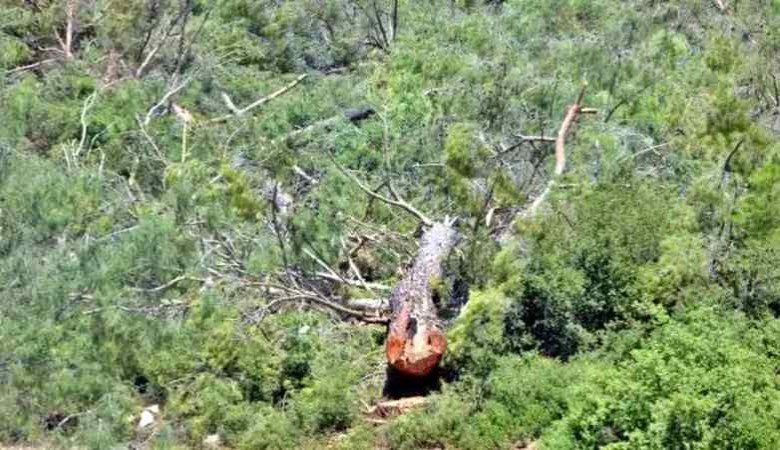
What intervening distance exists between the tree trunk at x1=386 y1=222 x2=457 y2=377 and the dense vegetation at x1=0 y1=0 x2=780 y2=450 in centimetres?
11

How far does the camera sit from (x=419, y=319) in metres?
8.94

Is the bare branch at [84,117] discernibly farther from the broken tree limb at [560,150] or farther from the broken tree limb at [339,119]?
the broken tree limb at [560,150]

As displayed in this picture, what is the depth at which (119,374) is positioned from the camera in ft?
29.3

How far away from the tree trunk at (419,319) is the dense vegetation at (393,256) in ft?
0.36

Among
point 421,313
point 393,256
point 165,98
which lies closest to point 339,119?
point 165,98

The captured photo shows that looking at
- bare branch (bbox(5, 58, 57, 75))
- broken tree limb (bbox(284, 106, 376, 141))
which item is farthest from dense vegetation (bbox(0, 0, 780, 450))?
bare branch (bbox(5, 58, 57, 75))

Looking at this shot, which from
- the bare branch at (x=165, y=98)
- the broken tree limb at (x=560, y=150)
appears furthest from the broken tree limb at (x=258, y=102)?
the broken tree limb at (x=560, y=150)

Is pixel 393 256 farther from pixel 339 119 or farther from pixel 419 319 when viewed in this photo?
pixel 339 119

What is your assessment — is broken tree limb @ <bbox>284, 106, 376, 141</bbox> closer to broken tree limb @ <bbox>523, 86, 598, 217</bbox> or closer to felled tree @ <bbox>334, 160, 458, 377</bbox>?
broken tree limb @ <bbox>523, 86, 598, 217</bbox>

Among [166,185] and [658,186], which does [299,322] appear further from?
[658,186]

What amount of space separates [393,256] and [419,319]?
4.28ft

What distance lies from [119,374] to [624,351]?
11.2ft

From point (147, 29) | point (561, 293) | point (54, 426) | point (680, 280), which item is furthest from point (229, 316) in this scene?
point (147, 29)

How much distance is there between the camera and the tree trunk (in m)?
8.84
